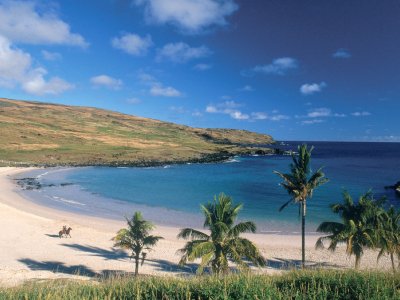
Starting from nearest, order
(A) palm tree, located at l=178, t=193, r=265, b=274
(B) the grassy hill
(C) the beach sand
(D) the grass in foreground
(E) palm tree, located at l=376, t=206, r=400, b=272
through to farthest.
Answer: (D) the grass in foreground, (A) palm tree, located at l=178, t=193, r=265, b=274, (E) palm tree, located at l=376, t=206, r=400, b=272, (C) the beach sand, (B) the grassy hill

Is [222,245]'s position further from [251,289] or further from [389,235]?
[389,235]

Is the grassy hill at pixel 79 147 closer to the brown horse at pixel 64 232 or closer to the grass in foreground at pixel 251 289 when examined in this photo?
the brown horse at pixel 64 232

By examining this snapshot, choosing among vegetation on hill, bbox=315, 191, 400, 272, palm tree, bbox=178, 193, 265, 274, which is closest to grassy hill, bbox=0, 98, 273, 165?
palm tree, bbox=178, 193, 265, 274

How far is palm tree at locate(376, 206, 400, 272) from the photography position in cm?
2644

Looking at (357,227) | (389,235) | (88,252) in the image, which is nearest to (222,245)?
(357,227)

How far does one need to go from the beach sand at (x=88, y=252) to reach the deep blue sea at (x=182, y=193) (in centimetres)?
698

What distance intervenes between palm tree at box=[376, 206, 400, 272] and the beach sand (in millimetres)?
1883

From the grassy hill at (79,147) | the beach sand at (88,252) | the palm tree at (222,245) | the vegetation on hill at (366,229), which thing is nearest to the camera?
the palm tree at (222,245)

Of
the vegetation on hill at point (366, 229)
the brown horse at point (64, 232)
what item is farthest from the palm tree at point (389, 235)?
the brown horse at point (64, 232)

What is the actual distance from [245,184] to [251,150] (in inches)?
4208

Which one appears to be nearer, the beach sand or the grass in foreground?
the grass in foreground

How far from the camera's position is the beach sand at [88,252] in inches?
1172

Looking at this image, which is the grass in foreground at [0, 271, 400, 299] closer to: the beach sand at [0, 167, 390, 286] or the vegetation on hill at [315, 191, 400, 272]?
the beach sand at [0, 167, 390, 286]

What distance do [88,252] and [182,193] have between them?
138 ft
